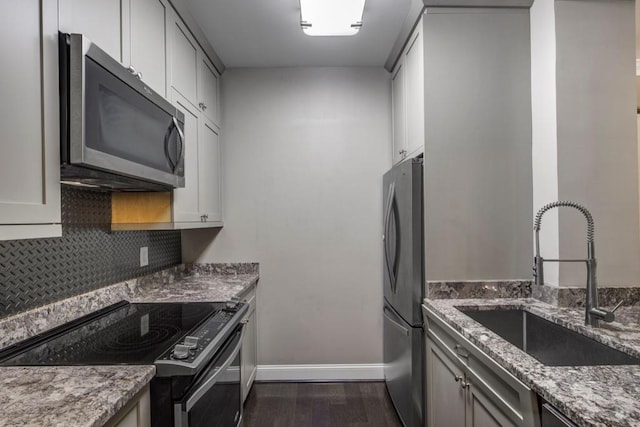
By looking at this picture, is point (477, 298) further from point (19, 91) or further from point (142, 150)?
point (19, 91)

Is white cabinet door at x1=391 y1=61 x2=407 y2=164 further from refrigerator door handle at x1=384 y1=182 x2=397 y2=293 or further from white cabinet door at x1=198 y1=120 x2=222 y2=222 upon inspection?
white cabinet door at x1=198 y1=120 x2=222 y2=222

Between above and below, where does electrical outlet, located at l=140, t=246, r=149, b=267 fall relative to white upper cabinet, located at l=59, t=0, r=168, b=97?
below

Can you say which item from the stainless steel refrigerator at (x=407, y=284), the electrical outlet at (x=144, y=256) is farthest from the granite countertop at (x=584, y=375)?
the electrical outlet at (x=144, y=256)

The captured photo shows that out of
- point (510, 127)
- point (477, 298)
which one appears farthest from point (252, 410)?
point (510, 127)

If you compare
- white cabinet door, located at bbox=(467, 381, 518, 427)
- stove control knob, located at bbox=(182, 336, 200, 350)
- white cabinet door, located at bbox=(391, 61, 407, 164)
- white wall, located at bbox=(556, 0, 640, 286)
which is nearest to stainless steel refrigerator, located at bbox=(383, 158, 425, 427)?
white cabinet door, located at bbox=(391, 61, 407, 164)

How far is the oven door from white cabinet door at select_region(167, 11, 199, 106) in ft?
4.61

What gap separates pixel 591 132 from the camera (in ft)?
5.80

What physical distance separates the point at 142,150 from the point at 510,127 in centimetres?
190

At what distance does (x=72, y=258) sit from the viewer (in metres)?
1.59

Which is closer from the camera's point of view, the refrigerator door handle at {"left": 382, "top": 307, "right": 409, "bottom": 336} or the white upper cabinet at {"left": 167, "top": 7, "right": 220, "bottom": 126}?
the white upper cabinet at {"left": 167, "top": 7, "right": 220, "bottom": 126}

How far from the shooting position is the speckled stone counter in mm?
765

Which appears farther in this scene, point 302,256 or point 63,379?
point 302,256

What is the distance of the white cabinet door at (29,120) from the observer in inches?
33.5

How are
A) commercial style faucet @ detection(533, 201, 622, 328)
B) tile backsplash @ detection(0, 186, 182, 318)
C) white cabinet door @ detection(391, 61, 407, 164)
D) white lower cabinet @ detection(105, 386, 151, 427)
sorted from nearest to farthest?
white lower cabinet @ detection(105, 386, 151, 427)
tile backsplash @ detection(0, 186, 182, 318)
commercial style faucet @ detection(533, 201, 622, 328)
white cabinet door @ detection(391, 61, 407, 164)
